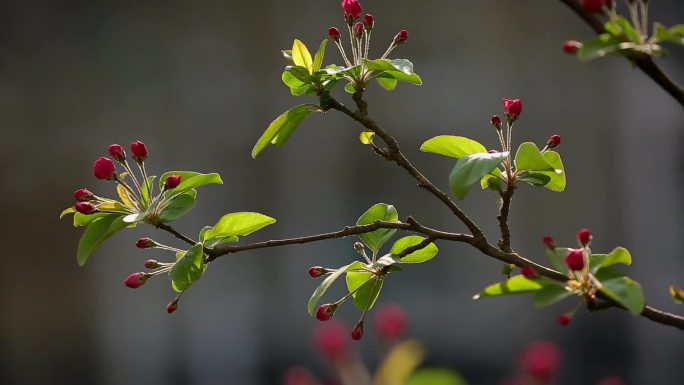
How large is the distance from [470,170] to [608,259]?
0.11m

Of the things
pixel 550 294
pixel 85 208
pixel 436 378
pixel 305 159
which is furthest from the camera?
pixel 305 159

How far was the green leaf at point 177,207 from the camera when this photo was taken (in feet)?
2.53

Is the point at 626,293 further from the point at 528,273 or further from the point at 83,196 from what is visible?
the point at 83,196

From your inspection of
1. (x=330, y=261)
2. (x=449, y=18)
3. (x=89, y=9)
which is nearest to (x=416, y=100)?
(x=449, y=18)

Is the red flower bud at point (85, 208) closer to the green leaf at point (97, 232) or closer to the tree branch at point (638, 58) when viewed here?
the green leaf at point (97, 232)

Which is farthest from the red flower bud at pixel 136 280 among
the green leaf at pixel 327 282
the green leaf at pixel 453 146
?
the green leaf at pixel 453 146

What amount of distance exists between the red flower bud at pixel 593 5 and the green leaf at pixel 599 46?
16 millimetres

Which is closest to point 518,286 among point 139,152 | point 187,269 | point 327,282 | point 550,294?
point 550,294

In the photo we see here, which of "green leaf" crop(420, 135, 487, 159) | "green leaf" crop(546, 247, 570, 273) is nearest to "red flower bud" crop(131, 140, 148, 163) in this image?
"green leaf" crop(420, 135, 487, 159)

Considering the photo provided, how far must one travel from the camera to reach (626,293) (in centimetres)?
60

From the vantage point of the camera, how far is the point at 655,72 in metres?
0.56

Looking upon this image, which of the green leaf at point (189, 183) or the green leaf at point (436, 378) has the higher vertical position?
the green leaf at point (189, 183)

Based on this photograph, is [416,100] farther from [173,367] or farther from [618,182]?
[173,367]

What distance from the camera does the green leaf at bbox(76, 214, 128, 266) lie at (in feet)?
2.45
